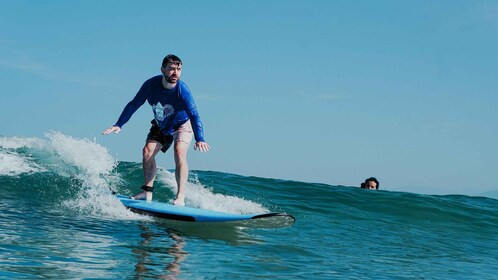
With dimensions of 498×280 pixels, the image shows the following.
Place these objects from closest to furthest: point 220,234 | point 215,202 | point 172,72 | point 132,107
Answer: point 220,234, point 172,72, point 132,107, point 215,202

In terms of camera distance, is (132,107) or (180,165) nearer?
(180,165)

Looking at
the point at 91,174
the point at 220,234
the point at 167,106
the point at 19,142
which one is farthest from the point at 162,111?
the point at 19,142

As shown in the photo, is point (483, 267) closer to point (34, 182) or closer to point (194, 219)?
point (194, 219)

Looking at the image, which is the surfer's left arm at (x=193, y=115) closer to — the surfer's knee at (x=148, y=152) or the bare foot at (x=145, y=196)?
the surfer's knee at (x=148, y=152)

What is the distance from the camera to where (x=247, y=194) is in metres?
13.4

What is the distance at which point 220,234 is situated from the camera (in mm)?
7082

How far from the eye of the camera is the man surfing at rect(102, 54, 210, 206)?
26.0 feet

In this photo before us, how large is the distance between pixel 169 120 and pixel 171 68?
32.5 inches

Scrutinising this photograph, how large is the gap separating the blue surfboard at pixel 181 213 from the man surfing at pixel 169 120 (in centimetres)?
23

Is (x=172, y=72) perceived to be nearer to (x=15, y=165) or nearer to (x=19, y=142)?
(x=15, y=165)

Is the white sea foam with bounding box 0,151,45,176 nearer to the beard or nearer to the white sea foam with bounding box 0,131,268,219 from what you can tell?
the white sea foam with bounding box 0,131,268,219

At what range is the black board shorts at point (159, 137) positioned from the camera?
8.31 meters

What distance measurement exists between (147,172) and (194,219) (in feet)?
3.92

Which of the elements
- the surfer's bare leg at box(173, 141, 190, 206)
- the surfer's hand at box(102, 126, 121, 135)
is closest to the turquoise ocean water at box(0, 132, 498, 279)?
the surfer's bare leg at box(173, 141, 190, 206)
